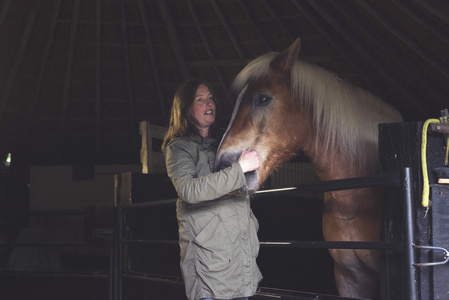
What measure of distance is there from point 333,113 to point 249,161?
19.5 inches

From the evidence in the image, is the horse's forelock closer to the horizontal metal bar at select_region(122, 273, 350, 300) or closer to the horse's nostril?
the horse's nostril

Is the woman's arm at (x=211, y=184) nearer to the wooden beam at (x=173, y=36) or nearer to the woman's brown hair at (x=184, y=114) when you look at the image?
the woman's brown hair at (x=184, y=114)

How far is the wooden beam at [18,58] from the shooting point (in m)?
5.73

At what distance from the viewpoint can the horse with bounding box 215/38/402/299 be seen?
5.87 ft

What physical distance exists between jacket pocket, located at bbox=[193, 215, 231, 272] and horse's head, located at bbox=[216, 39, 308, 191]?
0.86ft

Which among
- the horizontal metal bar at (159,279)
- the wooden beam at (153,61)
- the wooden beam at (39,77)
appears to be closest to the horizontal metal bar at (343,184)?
the horizontal metal bar at (159,279)

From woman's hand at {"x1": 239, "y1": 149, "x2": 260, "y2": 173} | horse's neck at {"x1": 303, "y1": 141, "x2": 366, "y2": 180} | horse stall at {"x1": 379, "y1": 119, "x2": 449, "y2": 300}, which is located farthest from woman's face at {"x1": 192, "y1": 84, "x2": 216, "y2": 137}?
horse stall at {"x1": 379, "y1": 119, "x2": 449, "y2": 300}

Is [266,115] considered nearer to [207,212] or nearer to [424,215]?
[207,212]

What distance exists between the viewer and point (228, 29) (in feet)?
19.6

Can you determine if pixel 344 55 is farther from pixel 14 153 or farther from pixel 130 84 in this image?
pixel 14 153

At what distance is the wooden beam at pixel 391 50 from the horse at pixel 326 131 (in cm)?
313

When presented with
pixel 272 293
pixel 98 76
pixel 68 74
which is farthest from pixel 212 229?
pixel 68 74

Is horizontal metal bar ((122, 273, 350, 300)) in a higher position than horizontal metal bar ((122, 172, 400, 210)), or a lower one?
lower

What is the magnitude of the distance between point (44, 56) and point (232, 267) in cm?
583
